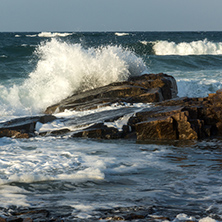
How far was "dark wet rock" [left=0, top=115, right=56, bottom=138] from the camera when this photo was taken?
6.50m

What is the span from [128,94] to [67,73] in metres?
2.99

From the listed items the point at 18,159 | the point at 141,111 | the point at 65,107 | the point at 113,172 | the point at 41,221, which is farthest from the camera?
the point at 65,107

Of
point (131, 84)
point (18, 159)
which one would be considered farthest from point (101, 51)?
point (18, 159)

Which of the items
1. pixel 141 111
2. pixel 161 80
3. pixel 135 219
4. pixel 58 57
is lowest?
pixel 135 219

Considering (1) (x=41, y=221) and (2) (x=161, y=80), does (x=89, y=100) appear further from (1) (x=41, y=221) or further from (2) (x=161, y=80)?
(1) (x=41, y=221)

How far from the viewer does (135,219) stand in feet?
9.94

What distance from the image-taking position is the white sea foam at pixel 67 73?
1022cm

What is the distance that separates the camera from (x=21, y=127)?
6.70m

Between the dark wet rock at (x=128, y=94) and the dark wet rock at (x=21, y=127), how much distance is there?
3.37 feet

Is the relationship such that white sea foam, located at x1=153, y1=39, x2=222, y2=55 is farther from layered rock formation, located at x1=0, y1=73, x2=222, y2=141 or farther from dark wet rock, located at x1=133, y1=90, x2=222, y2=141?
dark wet rock, located at x1=133, y1=90, x2=222, y2=141

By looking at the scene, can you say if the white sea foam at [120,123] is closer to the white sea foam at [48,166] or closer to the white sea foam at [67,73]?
the white sea foam at [48,166]

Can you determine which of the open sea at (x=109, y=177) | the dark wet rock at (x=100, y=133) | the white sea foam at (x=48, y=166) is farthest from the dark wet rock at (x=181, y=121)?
the white sea foam at (x=48, y=166)

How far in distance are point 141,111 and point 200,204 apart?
11.4 feet

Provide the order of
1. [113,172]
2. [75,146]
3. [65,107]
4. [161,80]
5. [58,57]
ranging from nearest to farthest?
1. [113,172]
2. [75,146]
3. [65,107]
4. [161,80]
5. [58,57]
